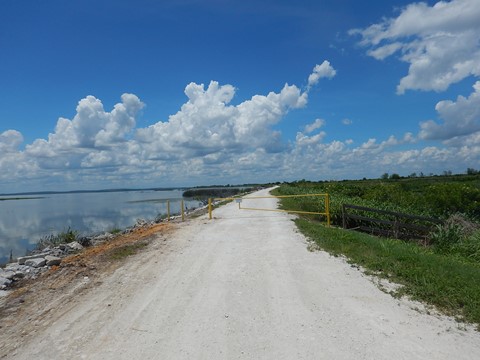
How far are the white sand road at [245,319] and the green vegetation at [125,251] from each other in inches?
50.0

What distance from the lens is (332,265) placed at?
29.2 feet

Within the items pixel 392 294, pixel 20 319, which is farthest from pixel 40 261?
pixel 392 294

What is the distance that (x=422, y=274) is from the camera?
7.77 metres

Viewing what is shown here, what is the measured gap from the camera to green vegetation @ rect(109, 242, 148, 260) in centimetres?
1032

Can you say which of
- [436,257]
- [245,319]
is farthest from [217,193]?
[245,319]

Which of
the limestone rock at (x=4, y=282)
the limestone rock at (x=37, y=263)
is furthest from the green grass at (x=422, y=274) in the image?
the limestone rock at (x=37, y=263)

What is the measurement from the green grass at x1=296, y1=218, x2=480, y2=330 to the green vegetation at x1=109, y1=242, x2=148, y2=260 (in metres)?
5.38

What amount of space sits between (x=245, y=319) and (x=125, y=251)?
20.1ft

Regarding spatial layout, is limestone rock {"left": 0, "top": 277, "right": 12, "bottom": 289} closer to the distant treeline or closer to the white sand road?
the white sand road

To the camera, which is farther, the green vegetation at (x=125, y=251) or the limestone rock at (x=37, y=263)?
the limestone rock at (x=37, y=263)

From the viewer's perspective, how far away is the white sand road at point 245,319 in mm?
4824

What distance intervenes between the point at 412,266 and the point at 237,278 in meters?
3.94

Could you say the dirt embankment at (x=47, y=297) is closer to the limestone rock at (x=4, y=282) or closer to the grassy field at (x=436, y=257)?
the limestone rock at (x=4, y=282)

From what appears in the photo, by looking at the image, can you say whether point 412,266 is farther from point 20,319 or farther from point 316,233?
point 20,319
